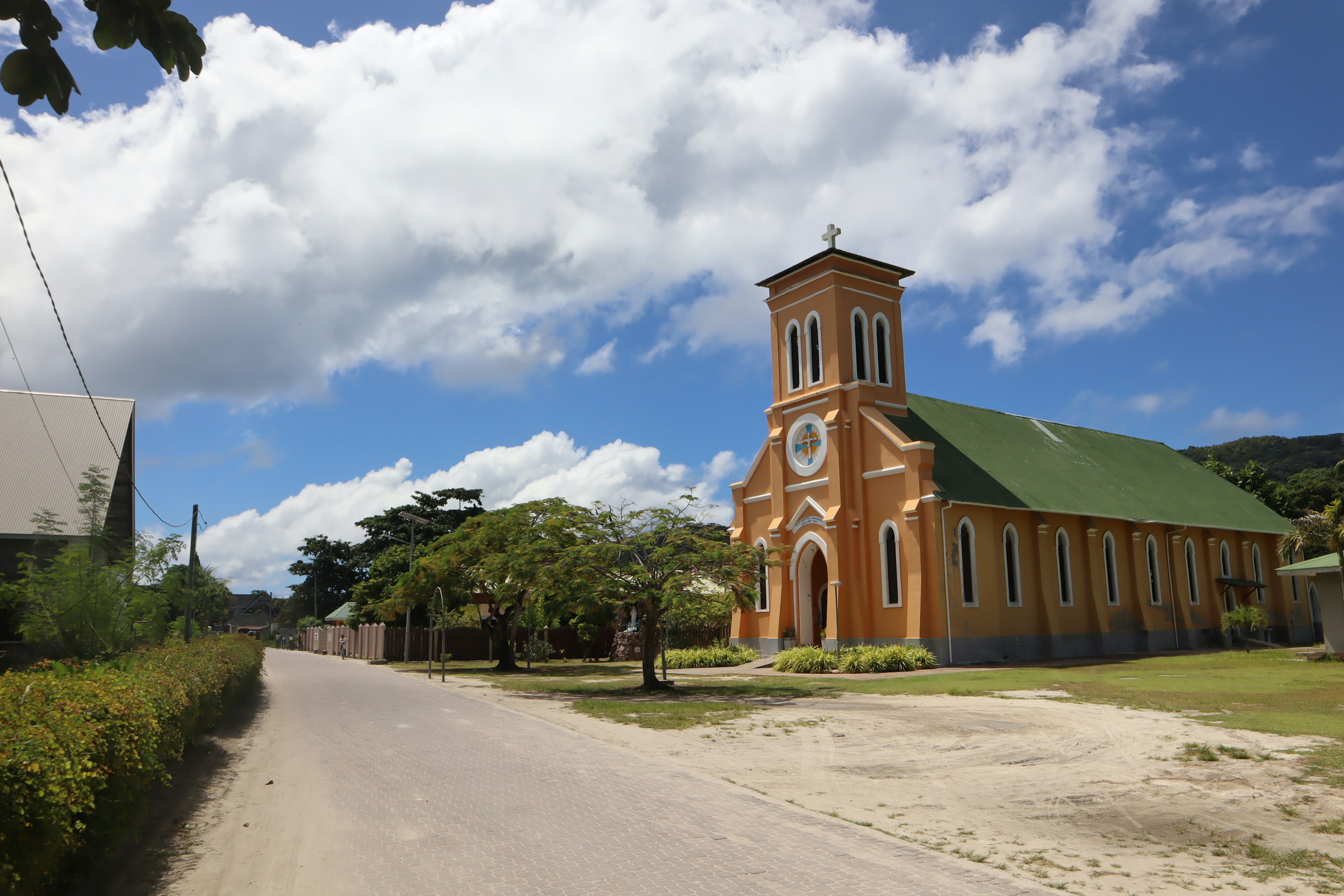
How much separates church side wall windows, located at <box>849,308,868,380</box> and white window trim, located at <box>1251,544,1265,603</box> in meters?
22.2

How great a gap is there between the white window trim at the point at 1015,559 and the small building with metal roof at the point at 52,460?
26.8m

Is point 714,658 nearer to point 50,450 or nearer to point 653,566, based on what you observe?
point 653,566

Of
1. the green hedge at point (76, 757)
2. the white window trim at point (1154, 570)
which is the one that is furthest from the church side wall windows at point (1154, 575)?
the green hedge at point (76, 757)

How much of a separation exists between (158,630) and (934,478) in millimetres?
23476

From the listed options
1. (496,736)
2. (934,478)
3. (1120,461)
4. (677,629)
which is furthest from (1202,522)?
(496,736)

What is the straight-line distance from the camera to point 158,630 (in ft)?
79.7

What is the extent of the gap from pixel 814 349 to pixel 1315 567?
55.7 feet

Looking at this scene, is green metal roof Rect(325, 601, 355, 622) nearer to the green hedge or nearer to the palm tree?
the palm tree

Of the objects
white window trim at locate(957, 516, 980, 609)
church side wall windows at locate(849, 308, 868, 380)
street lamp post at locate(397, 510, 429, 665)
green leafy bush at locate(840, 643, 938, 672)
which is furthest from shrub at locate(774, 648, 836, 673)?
street lamp post at locate(397, 510, 429, 665)

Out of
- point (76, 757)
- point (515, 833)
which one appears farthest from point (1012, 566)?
point (76, 757)

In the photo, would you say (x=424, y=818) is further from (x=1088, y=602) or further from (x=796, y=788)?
(x=1088, y=602)

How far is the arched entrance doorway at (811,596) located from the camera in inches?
1216

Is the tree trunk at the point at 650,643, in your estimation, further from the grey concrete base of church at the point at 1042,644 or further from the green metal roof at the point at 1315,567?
the green metal roof at the point at 1315,567

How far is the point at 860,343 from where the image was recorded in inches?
1240
